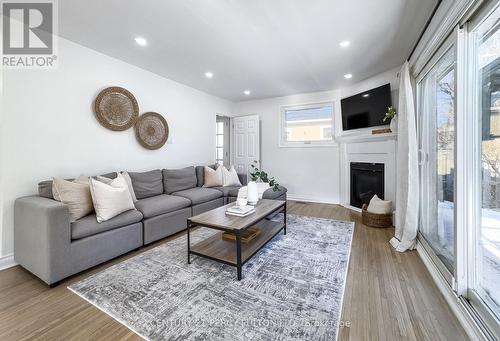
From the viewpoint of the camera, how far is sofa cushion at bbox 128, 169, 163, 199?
303 cm

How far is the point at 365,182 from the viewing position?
4062mm

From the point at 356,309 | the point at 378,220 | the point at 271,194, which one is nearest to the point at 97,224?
the point at 356,309

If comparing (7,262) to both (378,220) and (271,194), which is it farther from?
(378,220)

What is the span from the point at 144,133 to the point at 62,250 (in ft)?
6.82

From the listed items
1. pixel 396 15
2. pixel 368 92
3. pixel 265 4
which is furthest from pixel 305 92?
pixel 265 4

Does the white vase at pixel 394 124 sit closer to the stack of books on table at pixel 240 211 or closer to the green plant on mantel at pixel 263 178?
the green plant on mantel at pixel 263 178

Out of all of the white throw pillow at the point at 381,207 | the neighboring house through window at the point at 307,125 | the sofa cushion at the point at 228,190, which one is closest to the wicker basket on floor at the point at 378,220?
the white throw pillow at the point at 381,207

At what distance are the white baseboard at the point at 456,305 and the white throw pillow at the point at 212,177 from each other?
3187 mm

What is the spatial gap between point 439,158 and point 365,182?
192cm

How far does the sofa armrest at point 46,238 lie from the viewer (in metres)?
1.77

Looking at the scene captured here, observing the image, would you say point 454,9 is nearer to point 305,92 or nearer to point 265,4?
point 265,4

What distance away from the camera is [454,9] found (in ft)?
5.10

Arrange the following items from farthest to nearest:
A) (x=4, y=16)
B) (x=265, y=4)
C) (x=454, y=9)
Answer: (x=4, y=16), (x=265, y=4), (x=454, y=9)

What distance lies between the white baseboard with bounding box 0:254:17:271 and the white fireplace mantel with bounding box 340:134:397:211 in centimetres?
494
